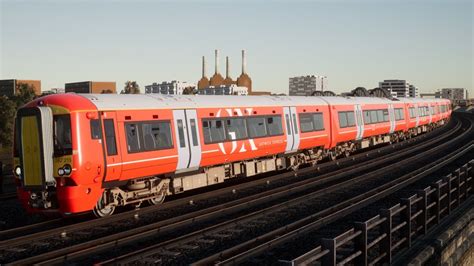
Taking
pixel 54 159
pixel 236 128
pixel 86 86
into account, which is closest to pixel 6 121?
pixel 236 128

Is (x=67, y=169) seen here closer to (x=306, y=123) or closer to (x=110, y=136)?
(x=110, y=136)

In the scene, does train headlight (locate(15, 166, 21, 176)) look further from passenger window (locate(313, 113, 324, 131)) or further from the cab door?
the cab door

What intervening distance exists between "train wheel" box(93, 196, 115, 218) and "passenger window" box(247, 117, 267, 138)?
681 centimetres

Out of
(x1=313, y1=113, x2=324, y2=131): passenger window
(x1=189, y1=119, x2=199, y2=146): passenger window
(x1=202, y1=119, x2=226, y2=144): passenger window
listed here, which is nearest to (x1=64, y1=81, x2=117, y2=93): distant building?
(x1=313, y1=113, x2=324, y2=131): passenger window

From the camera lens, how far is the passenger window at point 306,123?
23797 mm

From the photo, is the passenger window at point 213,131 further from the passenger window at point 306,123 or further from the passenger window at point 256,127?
the passenger window at point 306,123

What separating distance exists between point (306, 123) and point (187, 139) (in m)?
9.11

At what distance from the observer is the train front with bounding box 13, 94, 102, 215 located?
12930 millimetres

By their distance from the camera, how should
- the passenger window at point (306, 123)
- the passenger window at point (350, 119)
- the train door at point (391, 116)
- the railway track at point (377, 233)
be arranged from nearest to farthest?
the railway track at point (377, 233) < the passenger window at point (306, 123) < the passenger window at point (350, 119) < the train door at point (391, 116)

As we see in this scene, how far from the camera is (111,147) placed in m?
13.9

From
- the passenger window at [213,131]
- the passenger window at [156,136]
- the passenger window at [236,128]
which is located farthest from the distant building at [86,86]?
the passenger window at [156,136]

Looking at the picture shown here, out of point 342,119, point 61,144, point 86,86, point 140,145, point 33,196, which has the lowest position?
point 33,196

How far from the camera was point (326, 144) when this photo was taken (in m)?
26.3

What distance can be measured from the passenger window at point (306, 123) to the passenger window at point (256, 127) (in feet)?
11.4
